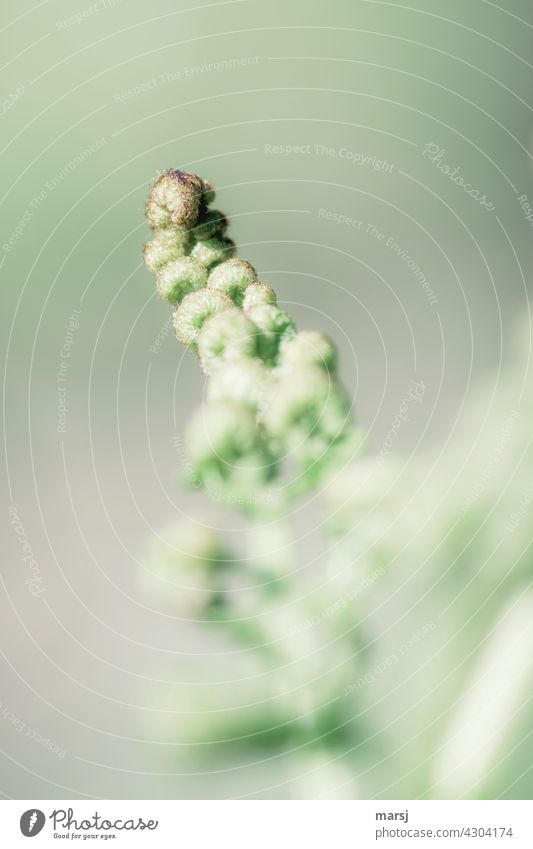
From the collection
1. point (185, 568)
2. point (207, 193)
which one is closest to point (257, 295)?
point (207, 193)

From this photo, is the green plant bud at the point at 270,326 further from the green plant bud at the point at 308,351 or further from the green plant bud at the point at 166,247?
the green plant bud at the point at 166,247

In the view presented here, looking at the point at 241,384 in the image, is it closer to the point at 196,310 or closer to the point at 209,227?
the point at 196,310

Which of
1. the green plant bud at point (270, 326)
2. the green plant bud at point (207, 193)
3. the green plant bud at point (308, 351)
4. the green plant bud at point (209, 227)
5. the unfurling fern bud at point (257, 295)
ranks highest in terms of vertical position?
the green plant bud at point (207, 193)

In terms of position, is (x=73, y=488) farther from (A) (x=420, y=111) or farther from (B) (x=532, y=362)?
(A) (x=420, y=111)

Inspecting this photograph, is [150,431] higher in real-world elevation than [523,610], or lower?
higher
